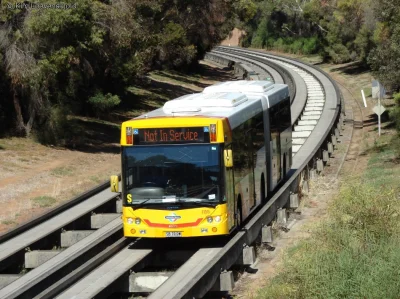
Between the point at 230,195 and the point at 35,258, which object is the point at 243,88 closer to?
the point at 230,195

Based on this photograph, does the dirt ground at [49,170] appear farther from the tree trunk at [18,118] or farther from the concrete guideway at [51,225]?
the concrete guideway at [51,225]

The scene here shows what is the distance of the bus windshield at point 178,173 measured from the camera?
16.4m

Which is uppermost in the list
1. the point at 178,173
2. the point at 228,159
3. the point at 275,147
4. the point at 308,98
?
the point at 228,159

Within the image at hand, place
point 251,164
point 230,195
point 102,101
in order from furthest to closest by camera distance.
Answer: point 102,101 → point 251,164 → point 230,195

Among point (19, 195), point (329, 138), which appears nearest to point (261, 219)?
point (19, 195)

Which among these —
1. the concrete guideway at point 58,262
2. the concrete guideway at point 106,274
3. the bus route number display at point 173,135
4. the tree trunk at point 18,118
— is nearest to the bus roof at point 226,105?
the bus route number display at point 173,135

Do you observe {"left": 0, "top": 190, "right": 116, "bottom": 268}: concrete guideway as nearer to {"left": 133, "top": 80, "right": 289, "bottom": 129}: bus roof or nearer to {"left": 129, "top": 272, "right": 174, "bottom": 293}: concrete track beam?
{"left": 129, "top": 272, "right": 174, "bottom": 293}: concrete track beam

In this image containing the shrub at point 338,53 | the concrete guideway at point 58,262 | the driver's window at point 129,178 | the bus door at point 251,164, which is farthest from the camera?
the shrub at point 338,53

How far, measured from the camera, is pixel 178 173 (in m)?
16.4

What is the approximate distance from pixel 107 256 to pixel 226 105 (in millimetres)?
4081

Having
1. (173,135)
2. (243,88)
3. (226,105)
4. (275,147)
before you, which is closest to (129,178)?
(173,135)

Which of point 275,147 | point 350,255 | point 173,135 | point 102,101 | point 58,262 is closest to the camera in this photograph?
point 350,255

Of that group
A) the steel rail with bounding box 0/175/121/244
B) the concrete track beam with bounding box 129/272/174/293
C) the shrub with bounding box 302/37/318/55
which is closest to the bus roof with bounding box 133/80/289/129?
the concrete track beam with bounding box 129/272/174/293

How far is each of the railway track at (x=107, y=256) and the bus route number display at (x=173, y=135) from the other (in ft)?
6.72
